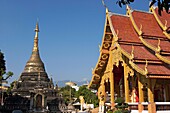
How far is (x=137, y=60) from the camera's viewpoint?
430 inches

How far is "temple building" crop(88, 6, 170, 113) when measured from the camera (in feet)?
34.1

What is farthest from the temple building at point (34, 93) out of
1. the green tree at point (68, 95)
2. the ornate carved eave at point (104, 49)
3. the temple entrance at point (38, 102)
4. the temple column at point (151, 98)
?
the temple column at point (151, 98)

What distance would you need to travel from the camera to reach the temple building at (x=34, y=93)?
34.6m

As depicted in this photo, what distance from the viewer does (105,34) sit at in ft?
44.4

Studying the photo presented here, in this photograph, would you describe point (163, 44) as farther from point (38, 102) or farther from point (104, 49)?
point (38, 102)

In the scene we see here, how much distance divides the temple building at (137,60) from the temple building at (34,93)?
21.5 metres

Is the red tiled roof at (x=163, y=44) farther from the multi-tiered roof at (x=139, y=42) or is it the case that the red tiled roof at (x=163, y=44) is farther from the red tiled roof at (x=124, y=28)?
the red tiled roof at (x=124, y=28)

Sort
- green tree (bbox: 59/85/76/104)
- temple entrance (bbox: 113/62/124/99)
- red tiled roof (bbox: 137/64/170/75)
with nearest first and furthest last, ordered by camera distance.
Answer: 1. red tiled roof (bbox: 137/64/170/75)
2. temple entrance (bbox: 113/62/124/99)
3. green tree (bbox: 59/85/76/104)

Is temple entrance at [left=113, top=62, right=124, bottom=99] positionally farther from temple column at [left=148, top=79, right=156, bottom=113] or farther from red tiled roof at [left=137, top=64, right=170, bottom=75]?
temple column at [left=148, top=79, right=156, bottom=113]

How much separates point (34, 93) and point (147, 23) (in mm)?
25641

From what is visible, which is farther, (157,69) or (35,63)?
(35,63)

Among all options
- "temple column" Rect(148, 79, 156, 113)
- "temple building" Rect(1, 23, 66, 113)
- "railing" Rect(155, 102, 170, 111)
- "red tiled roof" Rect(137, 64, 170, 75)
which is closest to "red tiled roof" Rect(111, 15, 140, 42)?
"red tiled roof" Rect(137, 64, 170, 75)

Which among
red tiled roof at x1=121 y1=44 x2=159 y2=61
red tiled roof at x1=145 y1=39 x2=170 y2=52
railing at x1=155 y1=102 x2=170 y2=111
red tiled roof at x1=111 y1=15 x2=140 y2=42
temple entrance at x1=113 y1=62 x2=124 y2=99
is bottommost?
railing at x1=155 y1=102 x2=170 y2=111

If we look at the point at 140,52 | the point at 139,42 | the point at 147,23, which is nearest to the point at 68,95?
the point at 147,23
